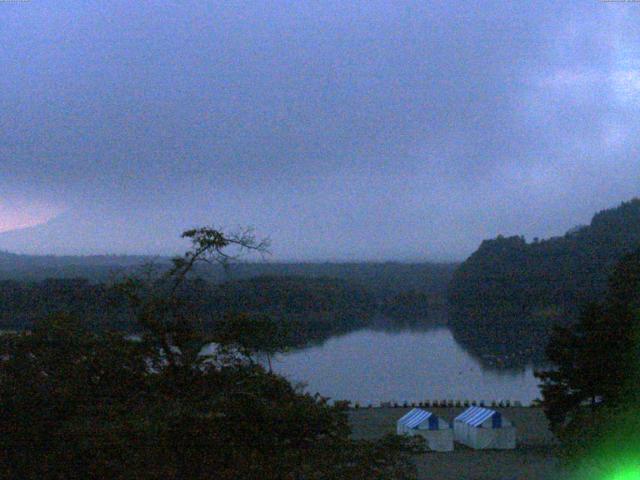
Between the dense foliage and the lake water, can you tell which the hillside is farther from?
the dense foliage

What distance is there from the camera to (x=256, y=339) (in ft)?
17.8

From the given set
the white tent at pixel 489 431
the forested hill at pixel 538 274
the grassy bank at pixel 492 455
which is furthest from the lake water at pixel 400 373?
the forested hill at pixel 538 274

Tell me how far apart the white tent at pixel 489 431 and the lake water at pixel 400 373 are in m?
4.77

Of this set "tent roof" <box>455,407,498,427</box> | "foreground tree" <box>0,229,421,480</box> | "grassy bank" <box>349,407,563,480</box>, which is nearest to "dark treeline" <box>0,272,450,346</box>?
"foreground tree" <box>0,229,421,480</box>

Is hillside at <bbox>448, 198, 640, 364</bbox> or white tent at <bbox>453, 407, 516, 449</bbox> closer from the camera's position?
white tent at <bbox>453, 407, 516, 449</bbox>

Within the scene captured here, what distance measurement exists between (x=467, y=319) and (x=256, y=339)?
48.9 m

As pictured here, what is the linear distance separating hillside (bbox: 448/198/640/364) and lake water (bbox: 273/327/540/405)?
587 centimetres

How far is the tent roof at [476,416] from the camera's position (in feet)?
50.0

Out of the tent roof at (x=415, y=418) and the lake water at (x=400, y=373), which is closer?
the tent roof at (x=415, y=418)

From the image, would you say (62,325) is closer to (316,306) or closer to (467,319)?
(316,306)

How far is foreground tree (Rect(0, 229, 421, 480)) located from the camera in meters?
4.68

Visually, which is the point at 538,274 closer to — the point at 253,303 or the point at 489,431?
the point at 253,303

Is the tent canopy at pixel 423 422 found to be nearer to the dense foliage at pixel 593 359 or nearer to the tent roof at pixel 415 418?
the tent roof at pixel 415 418

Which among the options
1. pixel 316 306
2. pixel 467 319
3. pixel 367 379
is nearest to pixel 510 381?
pixel 367 379
